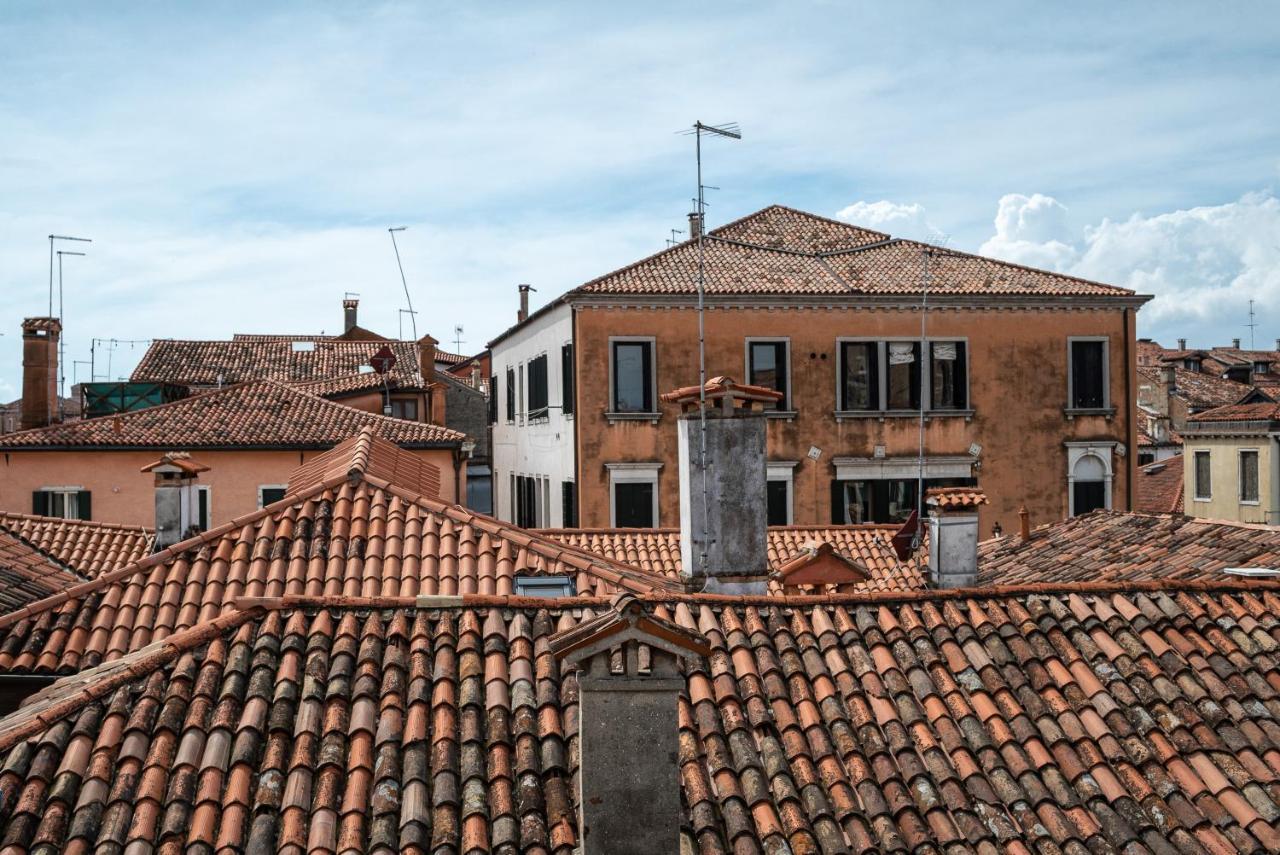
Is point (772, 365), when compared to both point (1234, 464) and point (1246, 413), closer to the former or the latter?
point (1246, 413)

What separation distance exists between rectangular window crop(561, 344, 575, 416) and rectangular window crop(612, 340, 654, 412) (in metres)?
0.81

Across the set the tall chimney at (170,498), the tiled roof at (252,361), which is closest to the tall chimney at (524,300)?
the tiled roof at (252,361)

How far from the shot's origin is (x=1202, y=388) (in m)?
49.6

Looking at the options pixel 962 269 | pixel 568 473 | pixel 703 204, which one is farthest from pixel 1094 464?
pixel 703 204

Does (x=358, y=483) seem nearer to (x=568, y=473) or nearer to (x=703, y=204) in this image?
(x=703, y=204)

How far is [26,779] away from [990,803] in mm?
4419

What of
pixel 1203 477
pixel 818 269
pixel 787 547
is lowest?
pixel 787 547

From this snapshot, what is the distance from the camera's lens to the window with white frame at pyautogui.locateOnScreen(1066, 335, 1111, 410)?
75.6 feet

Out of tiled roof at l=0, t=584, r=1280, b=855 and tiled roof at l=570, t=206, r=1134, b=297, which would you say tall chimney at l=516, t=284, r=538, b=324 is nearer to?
tiled roof at l=570, t=206, r=1134, b=297

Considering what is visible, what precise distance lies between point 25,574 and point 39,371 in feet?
67.5

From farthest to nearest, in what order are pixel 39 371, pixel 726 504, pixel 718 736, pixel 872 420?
pixel 39 371 < pixel 872 420 < pixel 726 504 < pixel 718 736

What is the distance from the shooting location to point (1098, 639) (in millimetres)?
7211

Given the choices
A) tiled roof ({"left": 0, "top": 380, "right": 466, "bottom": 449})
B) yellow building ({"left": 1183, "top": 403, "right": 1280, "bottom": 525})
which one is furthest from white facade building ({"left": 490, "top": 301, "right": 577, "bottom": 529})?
yellow building ({"left": 1183, "top": 403, "right": 1280, "bottom": 525})

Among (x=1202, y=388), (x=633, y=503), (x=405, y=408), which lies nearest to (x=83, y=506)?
(x=405, y=408)
